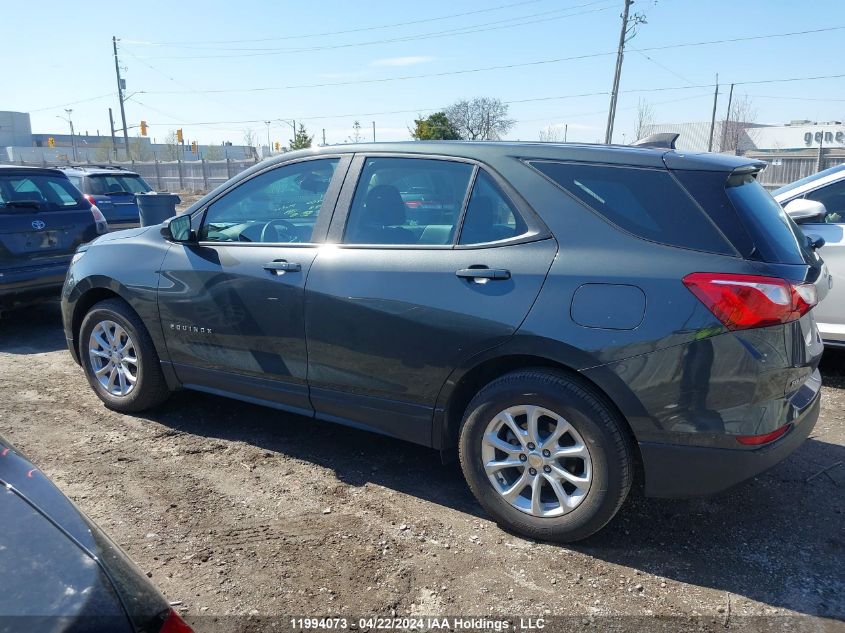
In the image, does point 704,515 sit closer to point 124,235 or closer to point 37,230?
point 124,235

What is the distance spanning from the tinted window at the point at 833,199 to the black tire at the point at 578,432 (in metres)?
3.66

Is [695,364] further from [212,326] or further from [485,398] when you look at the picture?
[212,326]

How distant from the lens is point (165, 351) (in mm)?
4391

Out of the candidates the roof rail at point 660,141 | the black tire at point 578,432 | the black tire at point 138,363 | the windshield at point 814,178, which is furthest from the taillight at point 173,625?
the windshield at point 814,178

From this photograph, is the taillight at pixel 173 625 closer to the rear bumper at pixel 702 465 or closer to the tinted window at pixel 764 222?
the rear bumper at pixel 702 465

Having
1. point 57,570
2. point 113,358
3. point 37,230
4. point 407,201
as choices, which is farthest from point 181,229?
point 37,230

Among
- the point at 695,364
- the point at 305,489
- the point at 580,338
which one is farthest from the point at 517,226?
the point at 305,489

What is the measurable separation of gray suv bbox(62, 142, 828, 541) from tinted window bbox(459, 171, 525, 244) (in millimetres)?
12

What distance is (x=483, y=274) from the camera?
3.15 metres

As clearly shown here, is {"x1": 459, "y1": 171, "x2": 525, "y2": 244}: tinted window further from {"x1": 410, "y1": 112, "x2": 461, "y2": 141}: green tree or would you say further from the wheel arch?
{"x1": 410, "y1": 112, "x2": 461, "y2": 141}: green tree

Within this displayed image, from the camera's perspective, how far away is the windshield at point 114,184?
1343 centimetres

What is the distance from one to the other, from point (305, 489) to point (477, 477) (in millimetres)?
1003

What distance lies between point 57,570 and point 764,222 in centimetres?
291

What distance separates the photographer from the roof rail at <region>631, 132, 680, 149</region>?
355 centimetres
